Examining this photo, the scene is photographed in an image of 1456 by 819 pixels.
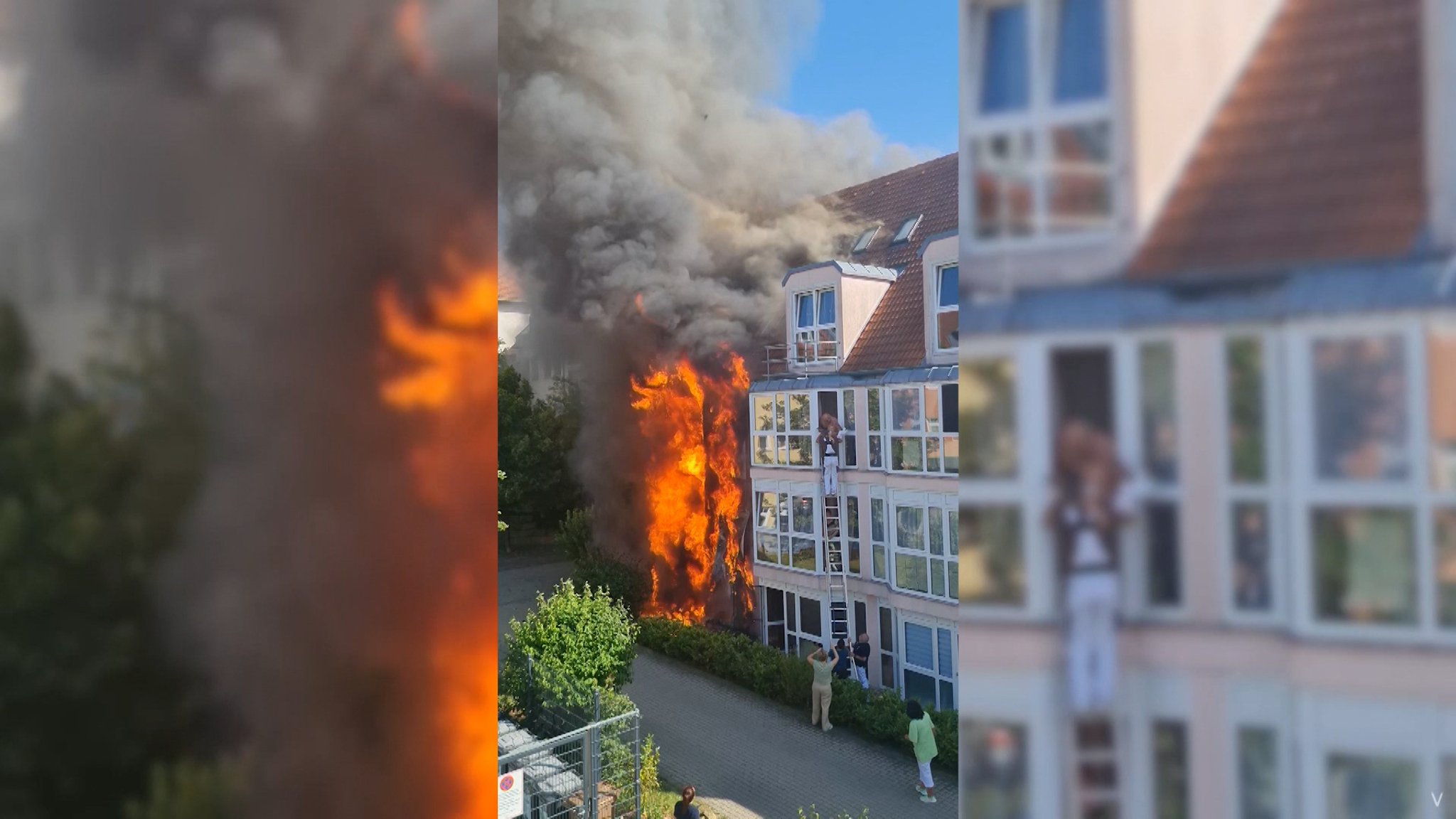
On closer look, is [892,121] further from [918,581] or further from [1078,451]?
[1078,451]

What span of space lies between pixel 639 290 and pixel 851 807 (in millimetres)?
3881

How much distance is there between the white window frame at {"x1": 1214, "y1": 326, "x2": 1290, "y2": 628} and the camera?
22.3 inches

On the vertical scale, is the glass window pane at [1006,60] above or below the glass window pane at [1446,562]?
above

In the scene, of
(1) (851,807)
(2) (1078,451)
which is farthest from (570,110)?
(2) (1078,451)

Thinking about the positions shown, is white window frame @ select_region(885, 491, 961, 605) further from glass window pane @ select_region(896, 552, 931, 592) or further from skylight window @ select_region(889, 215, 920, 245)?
skylight window @ select_region(889, 215, 920, 245)

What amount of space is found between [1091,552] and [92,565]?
755 millimetres

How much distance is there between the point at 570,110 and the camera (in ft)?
22.0

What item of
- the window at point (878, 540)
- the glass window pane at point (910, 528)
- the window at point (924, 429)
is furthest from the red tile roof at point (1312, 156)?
the window at point (878, 540)

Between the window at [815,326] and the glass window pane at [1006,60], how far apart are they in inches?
199

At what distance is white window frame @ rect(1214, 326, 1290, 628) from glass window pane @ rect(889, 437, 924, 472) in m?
4.53

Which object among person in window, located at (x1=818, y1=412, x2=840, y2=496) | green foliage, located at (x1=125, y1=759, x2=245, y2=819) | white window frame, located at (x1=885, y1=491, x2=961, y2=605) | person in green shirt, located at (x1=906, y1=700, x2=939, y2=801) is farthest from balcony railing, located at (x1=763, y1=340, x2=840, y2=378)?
green foliage, located at (x1=125, y1=759, x2=245, y2=819)

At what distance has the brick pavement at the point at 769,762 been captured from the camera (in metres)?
4.15

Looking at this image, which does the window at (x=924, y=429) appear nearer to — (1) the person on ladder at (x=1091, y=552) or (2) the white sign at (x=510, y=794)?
(2) the white sign at (x=510, y=794)

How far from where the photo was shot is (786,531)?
19.7 ft
